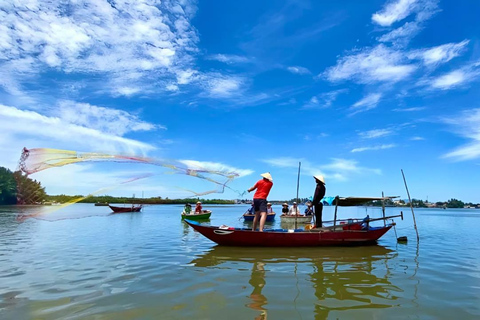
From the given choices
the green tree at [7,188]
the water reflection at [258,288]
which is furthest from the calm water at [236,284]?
the green tree at [7,188]

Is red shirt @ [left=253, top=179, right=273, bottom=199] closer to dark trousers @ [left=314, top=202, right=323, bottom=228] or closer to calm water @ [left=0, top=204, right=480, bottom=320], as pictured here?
calm water @ [left=0, top=204, right=480, bottom=320]

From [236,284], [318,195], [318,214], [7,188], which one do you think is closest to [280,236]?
[318,214]

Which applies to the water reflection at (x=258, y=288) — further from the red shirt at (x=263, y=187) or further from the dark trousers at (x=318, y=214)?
the dark trousers at (x=318, y=214)

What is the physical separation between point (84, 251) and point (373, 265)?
39.7ft

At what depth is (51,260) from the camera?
1105cm

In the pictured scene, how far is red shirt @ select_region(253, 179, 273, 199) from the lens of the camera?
44.3 feet

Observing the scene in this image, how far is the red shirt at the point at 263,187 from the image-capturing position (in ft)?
44.3

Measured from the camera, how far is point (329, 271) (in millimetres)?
9695

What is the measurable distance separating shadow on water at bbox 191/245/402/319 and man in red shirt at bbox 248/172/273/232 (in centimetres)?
162

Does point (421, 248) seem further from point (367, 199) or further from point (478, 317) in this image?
point (478, 317)

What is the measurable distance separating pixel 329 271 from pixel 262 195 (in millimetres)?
4684

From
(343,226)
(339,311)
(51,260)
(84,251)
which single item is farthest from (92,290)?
(343,226)

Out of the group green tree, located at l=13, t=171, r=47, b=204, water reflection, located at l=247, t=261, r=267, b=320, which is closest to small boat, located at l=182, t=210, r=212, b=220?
green tree, located at l=13, t=171, r=47, b=204

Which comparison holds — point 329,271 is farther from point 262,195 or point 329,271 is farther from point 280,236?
point 262,195
